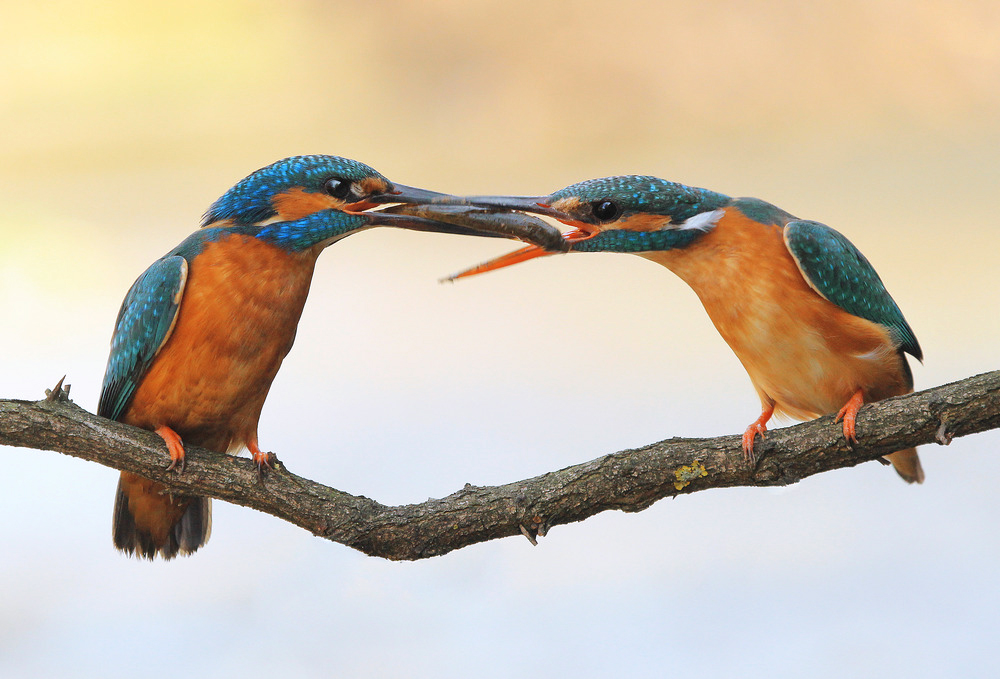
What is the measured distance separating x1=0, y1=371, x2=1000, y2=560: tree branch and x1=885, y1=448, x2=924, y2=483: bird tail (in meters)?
0.49

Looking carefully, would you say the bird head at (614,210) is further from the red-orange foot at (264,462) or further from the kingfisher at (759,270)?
the red-orange foot at (264,462)

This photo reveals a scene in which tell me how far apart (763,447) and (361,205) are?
114cm

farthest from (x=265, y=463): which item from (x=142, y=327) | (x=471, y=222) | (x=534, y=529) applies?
(x=471, y=222)

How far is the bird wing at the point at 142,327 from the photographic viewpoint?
214 cm

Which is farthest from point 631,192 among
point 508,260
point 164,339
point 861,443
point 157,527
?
point 157,527

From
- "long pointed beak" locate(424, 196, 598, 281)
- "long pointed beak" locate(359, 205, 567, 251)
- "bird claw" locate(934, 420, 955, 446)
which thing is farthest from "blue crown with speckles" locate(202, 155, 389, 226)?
"bird claw" locate(934, 420, 955, 446)

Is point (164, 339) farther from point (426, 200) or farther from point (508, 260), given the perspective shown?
point (508, 260)

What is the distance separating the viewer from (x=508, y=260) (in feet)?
7.04

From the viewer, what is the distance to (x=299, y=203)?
207cm

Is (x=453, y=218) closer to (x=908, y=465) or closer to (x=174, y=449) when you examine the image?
(x=174, y=449)

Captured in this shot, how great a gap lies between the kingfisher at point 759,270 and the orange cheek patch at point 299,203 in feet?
1.10

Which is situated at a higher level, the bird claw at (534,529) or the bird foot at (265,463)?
the bird foot at (265,463)

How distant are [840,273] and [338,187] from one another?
4.25 feet

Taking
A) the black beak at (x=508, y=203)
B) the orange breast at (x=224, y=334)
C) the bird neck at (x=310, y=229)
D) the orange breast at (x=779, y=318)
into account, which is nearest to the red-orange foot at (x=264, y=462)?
the orange breast at (x=224, y=334)
